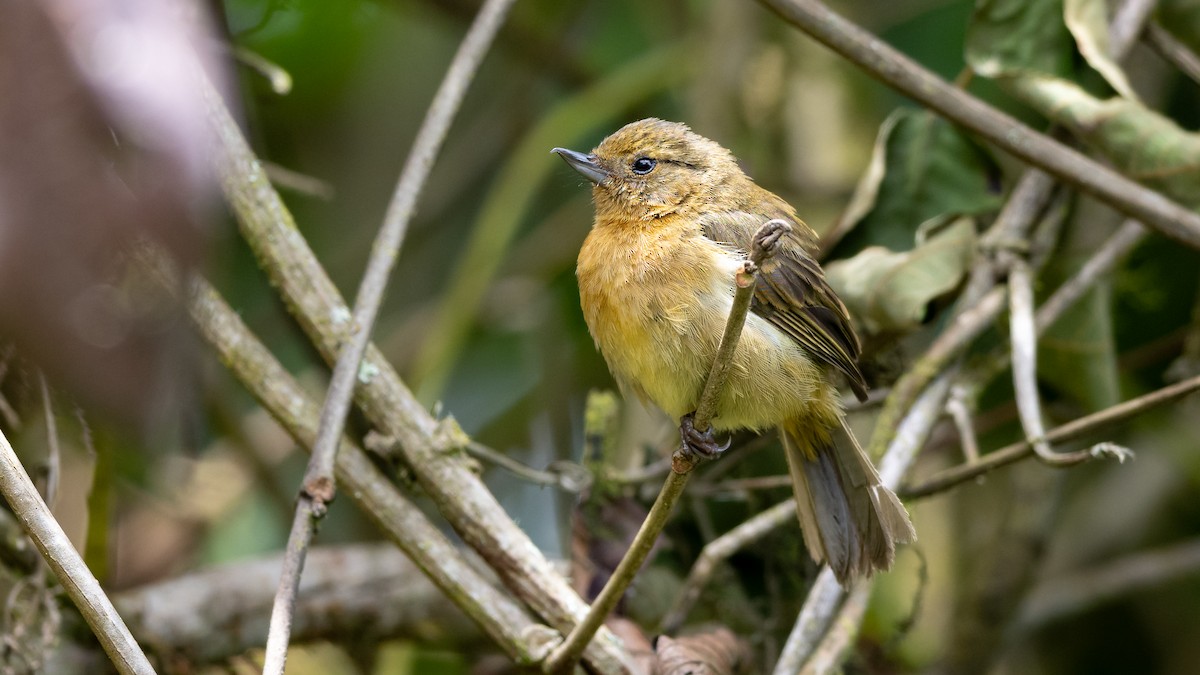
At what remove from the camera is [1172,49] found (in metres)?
3.18

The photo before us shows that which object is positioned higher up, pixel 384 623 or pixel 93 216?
pixel 384 623

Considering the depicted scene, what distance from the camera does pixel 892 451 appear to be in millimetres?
2820

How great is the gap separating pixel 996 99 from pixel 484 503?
249cm

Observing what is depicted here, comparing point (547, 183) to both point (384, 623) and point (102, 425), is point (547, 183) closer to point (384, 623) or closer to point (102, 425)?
point (384, 623)

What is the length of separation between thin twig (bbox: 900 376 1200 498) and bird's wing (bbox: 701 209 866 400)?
0.31 meters

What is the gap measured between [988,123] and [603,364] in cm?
196

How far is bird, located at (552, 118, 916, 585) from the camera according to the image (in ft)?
8.21

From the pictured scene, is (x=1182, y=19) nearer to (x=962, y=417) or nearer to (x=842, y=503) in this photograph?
(x=962, y=417)

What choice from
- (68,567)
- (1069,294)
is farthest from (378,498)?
(1069,294)

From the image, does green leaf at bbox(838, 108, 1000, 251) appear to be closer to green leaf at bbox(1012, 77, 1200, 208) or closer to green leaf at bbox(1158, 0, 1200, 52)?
green leaf at bbox(1012, 77, 1200, 208)

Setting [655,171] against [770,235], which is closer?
[770,235]

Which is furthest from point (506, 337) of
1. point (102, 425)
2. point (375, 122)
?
point (102, 425)

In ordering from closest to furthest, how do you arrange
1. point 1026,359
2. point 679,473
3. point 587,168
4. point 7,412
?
point 679,473, point 7,412, point 1026,359, point 587,168

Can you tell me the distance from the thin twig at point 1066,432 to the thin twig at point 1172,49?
98 cm
